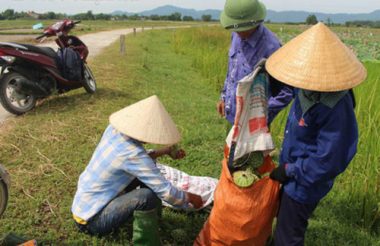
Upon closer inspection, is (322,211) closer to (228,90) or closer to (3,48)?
(228,90)

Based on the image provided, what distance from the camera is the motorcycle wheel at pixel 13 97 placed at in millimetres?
4594

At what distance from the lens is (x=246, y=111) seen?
2092mm

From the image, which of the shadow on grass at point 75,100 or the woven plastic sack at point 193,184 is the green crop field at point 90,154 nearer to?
the shadow on grass at point 75,100

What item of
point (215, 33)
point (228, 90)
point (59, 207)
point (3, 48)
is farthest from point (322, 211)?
point (215, 33)

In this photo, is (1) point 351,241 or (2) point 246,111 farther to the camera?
(1) point 351,241

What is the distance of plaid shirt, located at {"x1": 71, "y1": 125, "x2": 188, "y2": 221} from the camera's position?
2.23 metres

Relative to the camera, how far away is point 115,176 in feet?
7.58

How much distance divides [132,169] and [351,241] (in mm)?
1524

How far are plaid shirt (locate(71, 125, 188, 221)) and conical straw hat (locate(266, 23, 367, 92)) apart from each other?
873mm

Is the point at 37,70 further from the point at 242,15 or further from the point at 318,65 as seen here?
the point at 318,65

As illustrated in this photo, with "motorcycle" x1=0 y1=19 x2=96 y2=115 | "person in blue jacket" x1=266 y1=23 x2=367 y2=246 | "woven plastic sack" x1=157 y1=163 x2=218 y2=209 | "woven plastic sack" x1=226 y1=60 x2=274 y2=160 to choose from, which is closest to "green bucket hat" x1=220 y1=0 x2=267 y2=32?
"woven plastic sack" x1=226 y1=60 x2=274 y2=160

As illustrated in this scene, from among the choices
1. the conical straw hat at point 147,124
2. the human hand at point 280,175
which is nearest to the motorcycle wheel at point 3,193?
the conical straw hat at point 147,124

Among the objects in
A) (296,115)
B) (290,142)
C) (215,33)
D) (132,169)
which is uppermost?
(296,115)

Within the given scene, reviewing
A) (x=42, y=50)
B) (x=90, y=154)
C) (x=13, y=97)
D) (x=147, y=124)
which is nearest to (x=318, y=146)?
(x=147, y=124)
